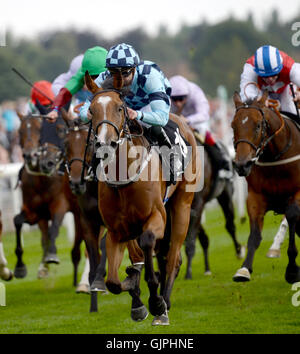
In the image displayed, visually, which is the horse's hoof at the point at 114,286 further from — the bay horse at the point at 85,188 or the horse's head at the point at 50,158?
the horse's head at the point at 50,158

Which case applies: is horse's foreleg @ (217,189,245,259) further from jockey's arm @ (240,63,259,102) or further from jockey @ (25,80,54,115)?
jockey's arm @ (240,63,259,102)

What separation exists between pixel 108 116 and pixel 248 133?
2138 millimetres

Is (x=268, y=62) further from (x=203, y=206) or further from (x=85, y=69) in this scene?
(x=203, y=206)

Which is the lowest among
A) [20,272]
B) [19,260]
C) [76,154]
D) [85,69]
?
[20,272]

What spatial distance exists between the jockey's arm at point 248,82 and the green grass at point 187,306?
57.7 inches

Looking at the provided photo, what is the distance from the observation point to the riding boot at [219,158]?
1005 cm

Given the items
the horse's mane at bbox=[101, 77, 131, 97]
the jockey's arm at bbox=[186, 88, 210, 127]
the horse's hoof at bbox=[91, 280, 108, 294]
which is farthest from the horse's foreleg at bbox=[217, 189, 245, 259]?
the horse's mane at bbox=[101, 77, 131, 97]

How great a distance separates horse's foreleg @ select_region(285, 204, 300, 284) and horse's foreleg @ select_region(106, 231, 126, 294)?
193 centimetres

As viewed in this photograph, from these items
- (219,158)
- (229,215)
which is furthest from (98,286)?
(229,215)

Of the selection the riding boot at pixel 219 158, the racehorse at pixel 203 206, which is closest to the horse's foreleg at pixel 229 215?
the racehorse at pixel 203 206

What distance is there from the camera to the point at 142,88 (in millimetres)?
6289

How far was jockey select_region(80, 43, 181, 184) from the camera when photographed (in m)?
5.89

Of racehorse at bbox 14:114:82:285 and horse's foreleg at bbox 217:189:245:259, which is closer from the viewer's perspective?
racehorse at bbox 14:114:82:285
